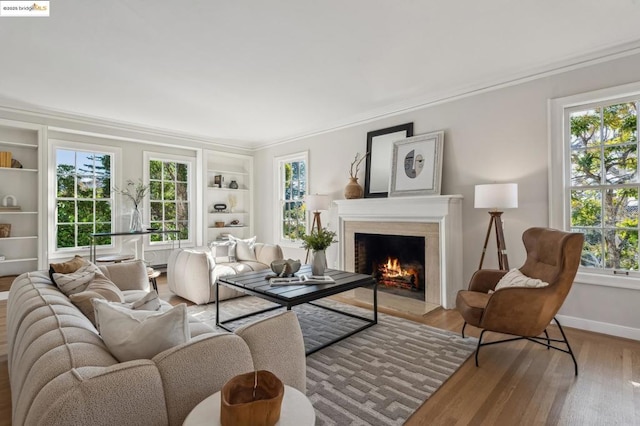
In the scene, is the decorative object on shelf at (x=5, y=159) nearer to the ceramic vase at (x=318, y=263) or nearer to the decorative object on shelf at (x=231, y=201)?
the decorative object on shelf at (x=231, y=201)

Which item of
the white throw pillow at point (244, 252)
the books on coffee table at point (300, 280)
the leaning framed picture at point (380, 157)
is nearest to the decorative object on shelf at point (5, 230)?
the white throw pillow at point (244, 252)

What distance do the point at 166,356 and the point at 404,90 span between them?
150 inches

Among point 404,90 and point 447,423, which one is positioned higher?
point 404,90

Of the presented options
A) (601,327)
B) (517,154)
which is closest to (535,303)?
(601,327)

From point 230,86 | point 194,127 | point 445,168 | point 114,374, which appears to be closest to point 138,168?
point 194,127

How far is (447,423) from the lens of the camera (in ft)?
5.66

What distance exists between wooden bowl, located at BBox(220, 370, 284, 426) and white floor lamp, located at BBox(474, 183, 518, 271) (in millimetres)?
2876

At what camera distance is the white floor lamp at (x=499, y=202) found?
10.1 feet

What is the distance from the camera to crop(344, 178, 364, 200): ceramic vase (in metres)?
4.66

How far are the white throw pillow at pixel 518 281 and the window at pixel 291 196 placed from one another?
3.53 meters

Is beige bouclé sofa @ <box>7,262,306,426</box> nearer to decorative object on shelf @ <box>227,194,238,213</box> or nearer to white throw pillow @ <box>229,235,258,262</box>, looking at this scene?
white throw pillow @ <box>229,235,258,262</box>

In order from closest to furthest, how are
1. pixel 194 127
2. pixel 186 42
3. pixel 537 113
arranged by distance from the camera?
pixel 186 42, pixel 537 113, pixel 194 127

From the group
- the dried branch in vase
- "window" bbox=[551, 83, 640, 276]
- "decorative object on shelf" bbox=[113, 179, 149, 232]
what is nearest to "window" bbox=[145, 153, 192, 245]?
"decorative object on shelf" bbox=[113, 179, 149, 232]

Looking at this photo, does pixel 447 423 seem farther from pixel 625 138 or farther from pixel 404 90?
pixel 404 90
